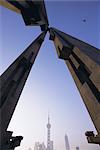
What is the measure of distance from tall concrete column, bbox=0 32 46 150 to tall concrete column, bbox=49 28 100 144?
242 cm

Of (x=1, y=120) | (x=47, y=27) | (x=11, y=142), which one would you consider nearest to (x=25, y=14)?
(x=47, y=27)

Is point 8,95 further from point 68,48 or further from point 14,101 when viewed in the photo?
point 68,48

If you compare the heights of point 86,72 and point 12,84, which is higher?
point 86,72

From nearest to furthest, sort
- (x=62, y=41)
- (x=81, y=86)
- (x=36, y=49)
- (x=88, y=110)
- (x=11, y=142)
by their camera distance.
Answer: (x=11, y=142) → (x=88, y=110) → (x=81, y=86) → (x=62, y=41) → (x=36, y=49)

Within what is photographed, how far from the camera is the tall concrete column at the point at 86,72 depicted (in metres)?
10.3

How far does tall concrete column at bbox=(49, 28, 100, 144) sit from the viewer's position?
1028 cm

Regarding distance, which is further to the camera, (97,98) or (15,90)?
(15,90)

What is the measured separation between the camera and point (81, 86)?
41.5ft

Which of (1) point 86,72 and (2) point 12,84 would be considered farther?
(2) point 12,84

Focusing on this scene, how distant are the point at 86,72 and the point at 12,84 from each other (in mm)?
4778

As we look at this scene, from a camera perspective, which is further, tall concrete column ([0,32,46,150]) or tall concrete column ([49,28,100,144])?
tall concrete column ([0,32,46,150])

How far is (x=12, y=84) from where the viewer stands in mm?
13086

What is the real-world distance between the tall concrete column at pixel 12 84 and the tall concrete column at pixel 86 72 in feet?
7.95

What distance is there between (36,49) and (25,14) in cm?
362
